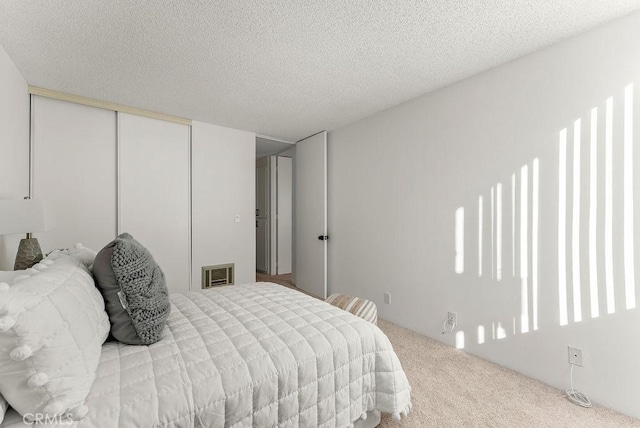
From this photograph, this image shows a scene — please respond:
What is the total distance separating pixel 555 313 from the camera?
196 cm

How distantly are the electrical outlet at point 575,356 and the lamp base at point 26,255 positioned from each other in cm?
367

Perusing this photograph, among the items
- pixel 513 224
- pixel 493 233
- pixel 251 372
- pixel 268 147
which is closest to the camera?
pixel 251 372

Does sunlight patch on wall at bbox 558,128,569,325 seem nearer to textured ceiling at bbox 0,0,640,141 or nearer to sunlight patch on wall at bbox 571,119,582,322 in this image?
sunlight patch on wall at bbox 571,119,582,322

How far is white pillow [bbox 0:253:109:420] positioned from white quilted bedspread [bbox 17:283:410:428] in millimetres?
85

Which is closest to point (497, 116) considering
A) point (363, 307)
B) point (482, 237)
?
point (482, 237)

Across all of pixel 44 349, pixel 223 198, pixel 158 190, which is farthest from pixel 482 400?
pixel 158 190

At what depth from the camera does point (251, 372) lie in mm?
1165

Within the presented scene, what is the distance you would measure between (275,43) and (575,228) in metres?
2.42

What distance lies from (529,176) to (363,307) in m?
1.67

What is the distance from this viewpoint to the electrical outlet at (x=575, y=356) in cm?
185

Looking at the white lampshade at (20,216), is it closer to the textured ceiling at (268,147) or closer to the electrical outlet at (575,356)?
the textured ceiling at (268,147)

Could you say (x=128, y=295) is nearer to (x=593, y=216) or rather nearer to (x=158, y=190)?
(x=158, y=190)

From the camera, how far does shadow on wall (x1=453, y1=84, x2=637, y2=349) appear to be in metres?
1.71

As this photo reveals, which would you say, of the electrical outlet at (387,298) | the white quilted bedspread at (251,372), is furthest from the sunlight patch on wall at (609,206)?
the electrical outlet at (387,298)
